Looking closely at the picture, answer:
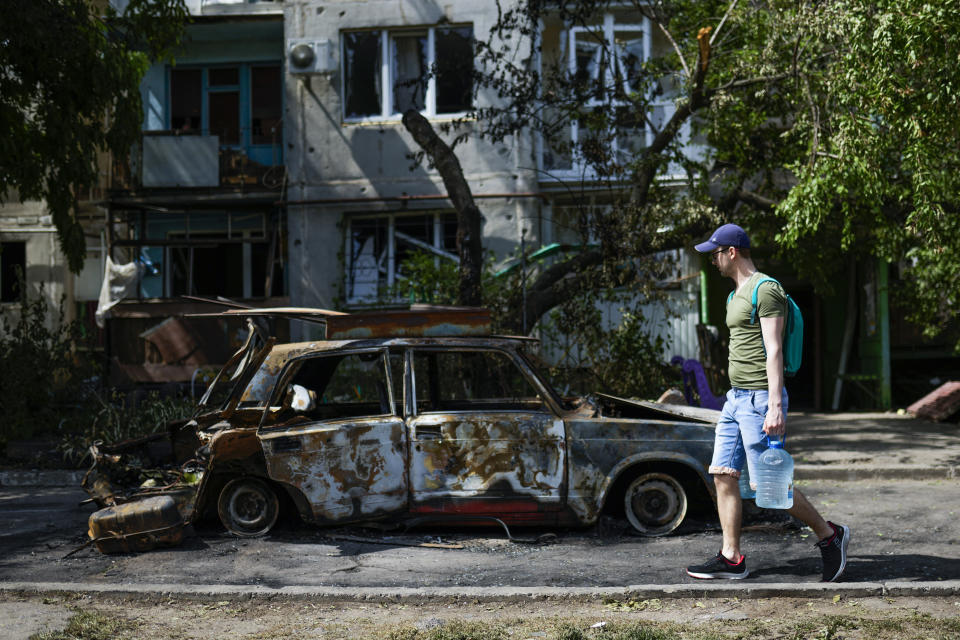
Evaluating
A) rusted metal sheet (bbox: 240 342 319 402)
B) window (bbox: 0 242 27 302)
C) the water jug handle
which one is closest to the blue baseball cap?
the water jug handle

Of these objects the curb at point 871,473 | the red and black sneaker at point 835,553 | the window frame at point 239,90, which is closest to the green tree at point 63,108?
the window frame at point 239,90

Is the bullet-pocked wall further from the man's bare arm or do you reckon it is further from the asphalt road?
the man's bare arm

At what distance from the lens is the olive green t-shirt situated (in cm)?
538

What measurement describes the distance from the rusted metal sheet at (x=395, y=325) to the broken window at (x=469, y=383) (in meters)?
0.17

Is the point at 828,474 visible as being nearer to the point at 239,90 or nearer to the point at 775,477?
the point at 775,477

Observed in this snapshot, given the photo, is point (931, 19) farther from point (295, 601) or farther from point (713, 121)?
point (295, 601)

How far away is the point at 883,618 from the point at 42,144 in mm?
11739

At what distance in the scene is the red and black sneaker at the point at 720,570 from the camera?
5.48 m

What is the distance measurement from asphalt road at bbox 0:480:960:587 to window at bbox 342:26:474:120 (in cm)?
1261

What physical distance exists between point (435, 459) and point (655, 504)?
1.64 metres

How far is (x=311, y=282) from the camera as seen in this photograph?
18875 millimetres

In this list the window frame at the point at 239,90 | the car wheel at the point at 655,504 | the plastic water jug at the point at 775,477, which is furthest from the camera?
the window frame at the point at 239,90

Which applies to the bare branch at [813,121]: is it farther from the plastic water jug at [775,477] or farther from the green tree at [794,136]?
the plastic water jug at [775,477]

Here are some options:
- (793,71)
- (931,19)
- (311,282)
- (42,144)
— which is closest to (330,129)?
(311,282)
